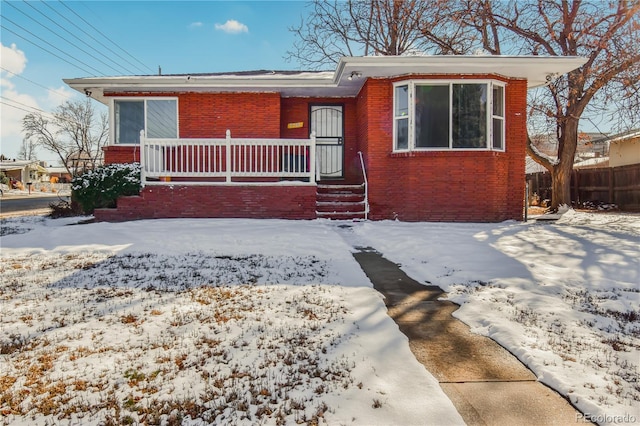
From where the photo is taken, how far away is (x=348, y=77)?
32.8 ft

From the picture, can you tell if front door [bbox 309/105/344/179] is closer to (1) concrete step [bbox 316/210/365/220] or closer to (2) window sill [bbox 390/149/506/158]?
(1) concrete step [bbox 316/210/365/220]

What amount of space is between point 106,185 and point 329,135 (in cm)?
621

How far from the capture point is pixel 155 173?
9.78 metres


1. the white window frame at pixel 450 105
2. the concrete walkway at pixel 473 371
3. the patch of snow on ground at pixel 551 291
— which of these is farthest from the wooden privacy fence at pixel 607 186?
the concrete walkway at pixel 473 371

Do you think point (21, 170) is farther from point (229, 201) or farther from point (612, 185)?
point (612, 185)

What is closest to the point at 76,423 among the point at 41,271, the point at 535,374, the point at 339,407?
the point at 339,407

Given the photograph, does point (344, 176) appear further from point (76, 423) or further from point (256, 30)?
point (76, 423)

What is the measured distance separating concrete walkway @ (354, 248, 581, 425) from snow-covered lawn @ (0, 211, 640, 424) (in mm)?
101

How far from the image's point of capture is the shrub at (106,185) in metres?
9.70

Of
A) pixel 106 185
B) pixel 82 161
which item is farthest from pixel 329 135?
pixel 82 161

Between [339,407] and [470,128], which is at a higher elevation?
[470,128]

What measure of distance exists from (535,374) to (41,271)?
5706 millimetres

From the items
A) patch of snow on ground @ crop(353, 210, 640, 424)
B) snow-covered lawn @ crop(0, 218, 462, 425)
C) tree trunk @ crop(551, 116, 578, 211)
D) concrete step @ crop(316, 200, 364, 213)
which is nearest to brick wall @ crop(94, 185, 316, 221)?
concrete step @ crop(316, 200, 364, 213)

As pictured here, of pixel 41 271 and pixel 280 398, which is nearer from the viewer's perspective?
pixel 280 398
